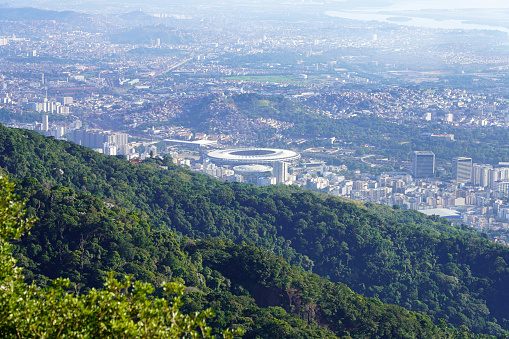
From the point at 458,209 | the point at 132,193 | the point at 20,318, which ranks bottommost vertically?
the point at 458,209

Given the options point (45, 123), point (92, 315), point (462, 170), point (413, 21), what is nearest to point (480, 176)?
point (462, 170)

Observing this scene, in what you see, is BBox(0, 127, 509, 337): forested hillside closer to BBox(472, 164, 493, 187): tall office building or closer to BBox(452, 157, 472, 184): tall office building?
BBox(472, 164, 493, 187): tall office building

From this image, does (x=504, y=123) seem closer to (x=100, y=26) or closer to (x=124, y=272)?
(x=124, y=272)

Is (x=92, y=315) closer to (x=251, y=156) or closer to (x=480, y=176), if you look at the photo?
(x=480, y=176)

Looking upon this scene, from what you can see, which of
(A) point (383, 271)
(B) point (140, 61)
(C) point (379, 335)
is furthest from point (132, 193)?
(B) point (140, 61)

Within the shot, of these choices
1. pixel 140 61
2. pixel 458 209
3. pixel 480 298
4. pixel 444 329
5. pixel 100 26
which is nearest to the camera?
pixel 444 329

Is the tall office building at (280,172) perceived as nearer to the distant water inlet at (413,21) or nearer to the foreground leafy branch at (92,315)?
the foreground leafy branch at (92,315)
